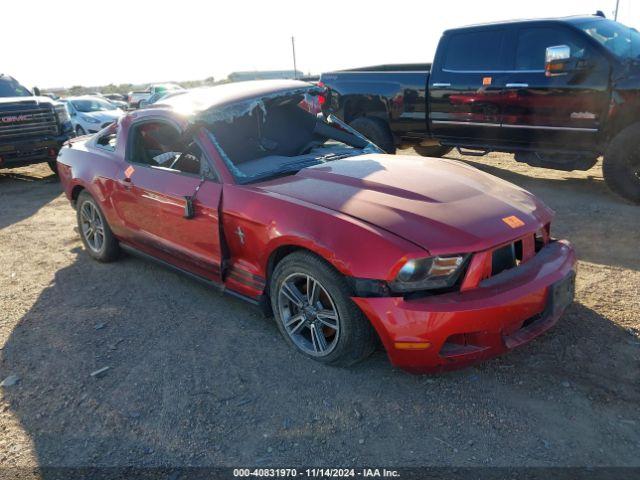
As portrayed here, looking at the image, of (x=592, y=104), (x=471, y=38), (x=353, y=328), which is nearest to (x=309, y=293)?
(x=353, y=328)

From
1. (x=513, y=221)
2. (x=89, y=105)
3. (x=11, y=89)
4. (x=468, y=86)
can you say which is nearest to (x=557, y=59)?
(x=468, y=86)

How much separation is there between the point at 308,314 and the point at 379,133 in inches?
218

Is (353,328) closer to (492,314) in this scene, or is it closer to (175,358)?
(492,314)

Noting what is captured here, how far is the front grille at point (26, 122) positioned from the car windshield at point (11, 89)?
175 centimetres

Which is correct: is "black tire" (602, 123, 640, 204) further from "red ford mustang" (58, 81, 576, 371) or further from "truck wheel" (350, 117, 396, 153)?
"red ford mustang" (58, 81, 576, 371)

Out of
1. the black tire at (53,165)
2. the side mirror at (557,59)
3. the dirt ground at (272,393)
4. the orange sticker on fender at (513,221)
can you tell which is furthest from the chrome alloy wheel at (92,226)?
the black tire at (53,165)

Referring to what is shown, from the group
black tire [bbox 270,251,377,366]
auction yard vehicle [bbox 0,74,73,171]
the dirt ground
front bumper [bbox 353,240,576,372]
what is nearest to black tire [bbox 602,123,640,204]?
the dirt ground

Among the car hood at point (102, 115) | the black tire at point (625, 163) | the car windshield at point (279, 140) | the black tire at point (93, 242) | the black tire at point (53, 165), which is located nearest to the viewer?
the car windshield at point (279, 140)

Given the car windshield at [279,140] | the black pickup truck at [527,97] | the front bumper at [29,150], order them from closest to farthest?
the car windshield at [279,140], the black pickup truck at [527,97], the front bumper at [29,150]

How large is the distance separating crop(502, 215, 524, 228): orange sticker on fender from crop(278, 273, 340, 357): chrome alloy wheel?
1.13 meters

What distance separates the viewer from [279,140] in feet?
14.3

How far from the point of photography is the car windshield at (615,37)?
6.21 m

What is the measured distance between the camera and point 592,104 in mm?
6262

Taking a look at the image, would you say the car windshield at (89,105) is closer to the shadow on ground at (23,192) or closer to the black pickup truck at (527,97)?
the shadow on ground at (23,192)
